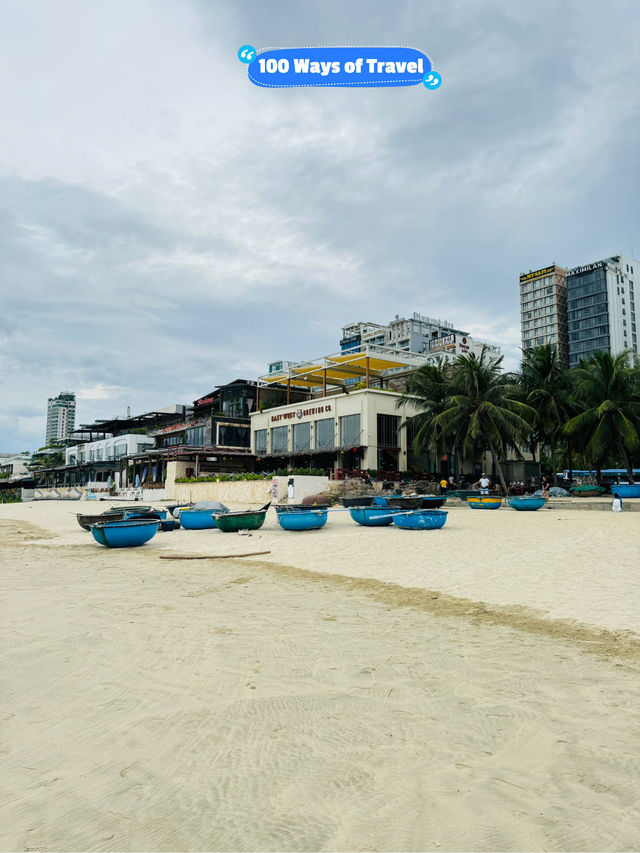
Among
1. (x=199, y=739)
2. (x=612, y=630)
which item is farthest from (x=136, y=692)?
(x=612, y=630)

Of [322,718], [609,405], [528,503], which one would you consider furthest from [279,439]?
[322,718]

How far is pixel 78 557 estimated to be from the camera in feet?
46.1

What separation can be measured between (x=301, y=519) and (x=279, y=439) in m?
30.7

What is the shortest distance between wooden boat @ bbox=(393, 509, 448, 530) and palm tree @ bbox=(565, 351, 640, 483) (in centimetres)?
2164

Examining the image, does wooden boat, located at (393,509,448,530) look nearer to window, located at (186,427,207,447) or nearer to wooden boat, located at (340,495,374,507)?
wooden boat, located at (340,495,374,507)

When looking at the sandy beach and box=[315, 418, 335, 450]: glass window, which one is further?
box=[315, 418, 335, 450]: glass window

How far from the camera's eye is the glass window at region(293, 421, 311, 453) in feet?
151

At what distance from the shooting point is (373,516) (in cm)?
1970

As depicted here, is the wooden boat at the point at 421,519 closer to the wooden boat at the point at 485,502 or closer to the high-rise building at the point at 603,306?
the wooden boat at the point at 485,502

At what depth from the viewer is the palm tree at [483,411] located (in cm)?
3459

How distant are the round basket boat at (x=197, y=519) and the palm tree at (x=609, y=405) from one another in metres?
25.8

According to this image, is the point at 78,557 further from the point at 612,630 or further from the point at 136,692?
the point at 612,630

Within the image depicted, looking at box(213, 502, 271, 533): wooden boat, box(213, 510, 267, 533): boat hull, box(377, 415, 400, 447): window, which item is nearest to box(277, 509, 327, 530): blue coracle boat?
box(213, 502, 271, 533): wooden boat

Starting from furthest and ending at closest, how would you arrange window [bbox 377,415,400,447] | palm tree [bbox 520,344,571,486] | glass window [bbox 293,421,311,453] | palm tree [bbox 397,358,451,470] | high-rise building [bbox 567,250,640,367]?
high-rise building [bbox 567,250,640,367] < glass window [bbox 293,421,311,453] < window [bbox 377,415,400,447] < palm tree [bbox 520,344,571,486] < palm tree [bbox 397,358,451,470]
